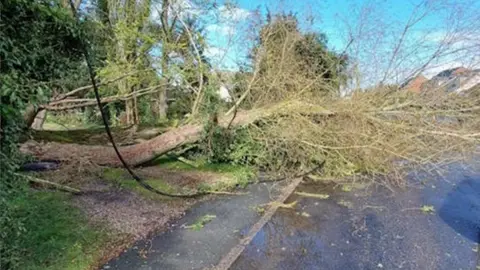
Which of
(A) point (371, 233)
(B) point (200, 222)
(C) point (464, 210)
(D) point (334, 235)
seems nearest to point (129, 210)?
(B) point (200, 222)

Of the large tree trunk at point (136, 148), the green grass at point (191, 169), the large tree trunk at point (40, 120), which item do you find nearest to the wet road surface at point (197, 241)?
the green grass at point (191, 169)

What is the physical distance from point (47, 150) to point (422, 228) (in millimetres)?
6545

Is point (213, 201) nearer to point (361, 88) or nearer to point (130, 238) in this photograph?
point (130, 238)

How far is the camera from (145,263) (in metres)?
3.77

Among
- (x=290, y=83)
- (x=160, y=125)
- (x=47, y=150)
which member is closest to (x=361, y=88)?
(x=290, y=83)

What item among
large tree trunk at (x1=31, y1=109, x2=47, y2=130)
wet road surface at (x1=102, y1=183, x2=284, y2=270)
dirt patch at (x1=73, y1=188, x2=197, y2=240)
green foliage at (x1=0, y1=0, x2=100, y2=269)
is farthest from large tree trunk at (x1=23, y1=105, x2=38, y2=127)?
large tree trunk at (x1=31, y1=109, x2=47, y2=130)

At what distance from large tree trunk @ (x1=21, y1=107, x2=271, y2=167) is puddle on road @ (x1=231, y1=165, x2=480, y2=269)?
2.07m

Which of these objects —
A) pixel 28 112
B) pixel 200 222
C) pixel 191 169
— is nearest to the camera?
pixel 28 112

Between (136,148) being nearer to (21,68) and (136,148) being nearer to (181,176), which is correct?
(181,176)

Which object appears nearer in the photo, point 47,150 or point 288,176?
point 47,150

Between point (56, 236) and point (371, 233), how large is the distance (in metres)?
3.79

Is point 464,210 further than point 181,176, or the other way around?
point 181,176

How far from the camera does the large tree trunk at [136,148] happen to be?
7.12 m

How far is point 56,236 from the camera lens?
403 cm
